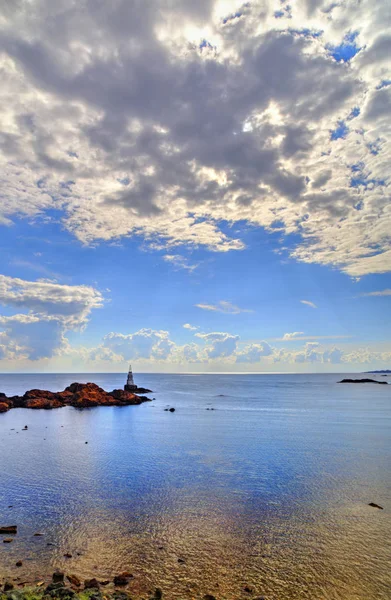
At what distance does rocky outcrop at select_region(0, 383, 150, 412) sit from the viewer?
95.1m

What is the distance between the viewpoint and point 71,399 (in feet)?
350

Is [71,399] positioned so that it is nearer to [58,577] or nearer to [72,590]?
[58,577]

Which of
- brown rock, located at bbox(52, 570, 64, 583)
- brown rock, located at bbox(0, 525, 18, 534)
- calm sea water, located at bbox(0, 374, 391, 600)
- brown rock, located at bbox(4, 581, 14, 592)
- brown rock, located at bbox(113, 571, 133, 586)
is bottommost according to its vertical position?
A: calm sea water, located at bbox(0, 374, 391, 600)

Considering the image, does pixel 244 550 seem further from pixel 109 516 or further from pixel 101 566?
pixel 109 516

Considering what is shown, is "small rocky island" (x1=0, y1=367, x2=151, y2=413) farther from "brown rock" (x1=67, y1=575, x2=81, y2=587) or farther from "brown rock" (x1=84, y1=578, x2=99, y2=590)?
"brown rock" (x1=84, y1=578, x2=99, y2=590)

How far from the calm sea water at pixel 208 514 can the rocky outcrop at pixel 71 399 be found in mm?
52607

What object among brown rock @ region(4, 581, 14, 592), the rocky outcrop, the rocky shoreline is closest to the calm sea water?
the rocky shoreline

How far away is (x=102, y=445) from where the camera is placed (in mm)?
46688

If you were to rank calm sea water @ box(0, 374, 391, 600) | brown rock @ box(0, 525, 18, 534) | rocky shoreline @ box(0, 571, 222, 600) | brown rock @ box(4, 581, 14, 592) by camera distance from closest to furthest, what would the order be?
rocky shoreline @ box(0, 571, 222, 600)
brown rock @ box(4, 581, 14, 592)
calm sea water @ box(0, 374, 391, 600)
brown rock @ box(0, 525, 18, 534)

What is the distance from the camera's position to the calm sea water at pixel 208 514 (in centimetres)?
A: 1570

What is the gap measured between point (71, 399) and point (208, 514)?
94.8m

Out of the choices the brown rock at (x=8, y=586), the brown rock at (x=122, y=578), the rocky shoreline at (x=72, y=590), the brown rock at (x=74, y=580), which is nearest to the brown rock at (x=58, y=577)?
the rocky shoreline at (x=72, y=590)

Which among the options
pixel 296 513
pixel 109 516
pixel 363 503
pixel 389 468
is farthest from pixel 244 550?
pixel 389 468

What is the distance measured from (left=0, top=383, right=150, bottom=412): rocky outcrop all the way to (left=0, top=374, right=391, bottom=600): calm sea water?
5261 cm
